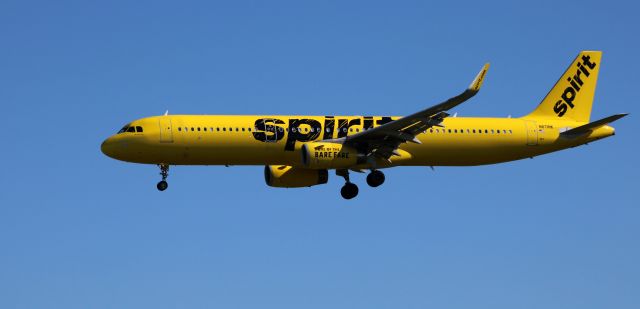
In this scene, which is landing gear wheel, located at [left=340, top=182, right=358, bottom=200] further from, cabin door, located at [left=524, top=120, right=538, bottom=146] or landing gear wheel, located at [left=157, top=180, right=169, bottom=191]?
cabin door, located at [left=524, top=120, right=538, bottom=146]

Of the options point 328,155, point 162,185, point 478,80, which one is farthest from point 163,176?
point 478,80

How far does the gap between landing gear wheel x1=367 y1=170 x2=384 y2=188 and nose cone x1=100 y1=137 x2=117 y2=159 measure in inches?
551

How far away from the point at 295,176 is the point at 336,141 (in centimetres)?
583

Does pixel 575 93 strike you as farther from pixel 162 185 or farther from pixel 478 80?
pixel 162 185

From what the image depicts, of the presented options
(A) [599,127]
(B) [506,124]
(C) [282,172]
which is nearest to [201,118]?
(C) [282,172]

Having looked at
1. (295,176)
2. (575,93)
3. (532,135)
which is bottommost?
(295,176)

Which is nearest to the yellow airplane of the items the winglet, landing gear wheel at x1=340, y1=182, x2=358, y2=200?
landing gear wheel at x1=340, y1=182, x2=358, y2=200

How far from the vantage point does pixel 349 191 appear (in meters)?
71.1

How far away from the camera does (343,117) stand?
226 ft

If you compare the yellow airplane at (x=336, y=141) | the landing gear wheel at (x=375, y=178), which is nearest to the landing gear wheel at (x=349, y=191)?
the yellow airplane at (x=336, y=141)

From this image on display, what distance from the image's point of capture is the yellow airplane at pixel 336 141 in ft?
217

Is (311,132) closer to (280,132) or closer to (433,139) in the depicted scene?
(280,132)

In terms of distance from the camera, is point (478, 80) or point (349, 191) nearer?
point (478, 80)

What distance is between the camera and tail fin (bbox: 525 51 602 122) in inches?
2911
